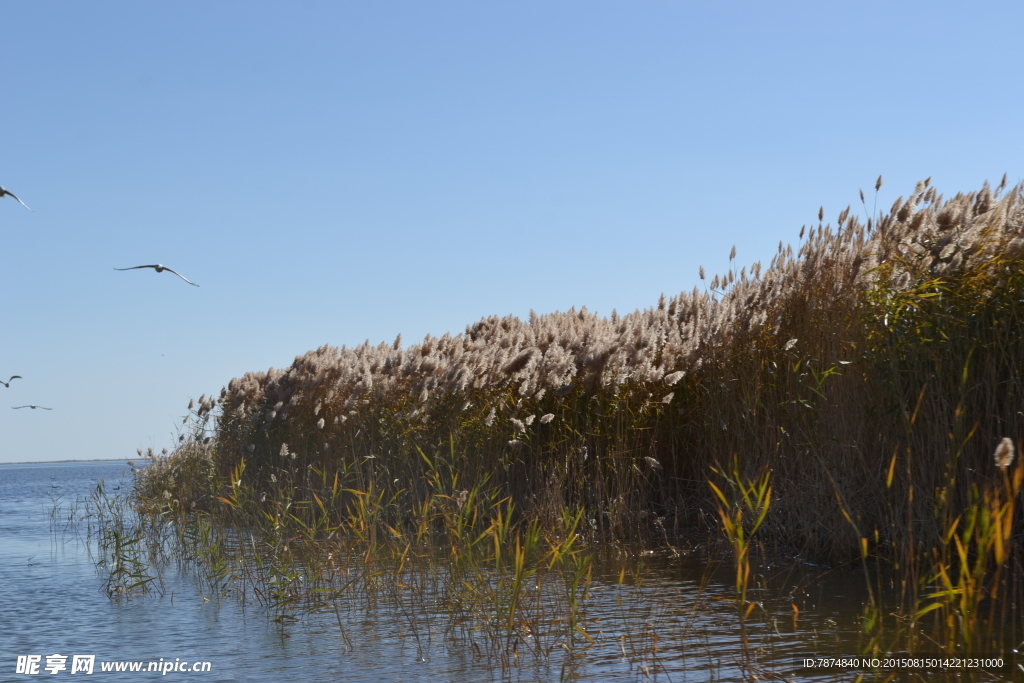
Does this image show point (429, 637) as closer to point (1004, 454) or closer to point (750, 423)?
point (1004, 454)

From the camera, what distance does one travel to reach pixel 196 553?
310 inches

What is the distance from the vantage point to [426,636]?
5012 mm

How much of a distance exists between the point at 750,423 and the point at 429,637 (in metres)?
3.61

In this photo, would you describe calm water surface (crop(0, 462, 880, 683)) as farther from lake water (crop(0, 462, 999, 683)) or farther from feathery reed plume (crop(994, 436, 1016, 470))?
feathery reed plume (crop(994, 436, 1016, 470))

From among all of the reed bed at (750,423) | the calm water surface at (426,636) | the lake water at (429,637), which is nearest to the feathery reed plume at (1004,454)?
the reed bed at (750,423)

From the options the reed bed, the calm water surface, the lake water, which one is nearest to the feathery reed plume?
the reed bed

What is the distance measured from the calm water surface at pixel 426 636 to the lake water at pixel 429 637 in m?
0.01

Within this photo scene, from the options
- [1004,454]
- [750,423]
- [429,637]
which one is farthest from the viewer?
[750,423]

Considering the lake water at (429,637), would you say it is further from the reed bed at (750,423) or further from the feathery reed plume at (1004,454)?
the feathery reed plume at (1004,454)

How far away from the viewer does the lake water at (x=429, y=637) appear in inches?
169

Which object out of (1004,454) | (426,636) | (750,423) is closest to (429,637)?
(426,636)

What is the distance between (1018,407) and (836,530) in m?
1.59

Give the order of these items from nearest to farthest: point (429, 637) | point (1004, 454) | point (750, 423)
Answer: point (1004, 454) < point (429, 637) < point (750, 423)

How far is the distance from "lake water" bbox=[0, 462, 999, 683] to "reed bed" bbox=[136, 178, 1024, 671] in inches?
16.9
